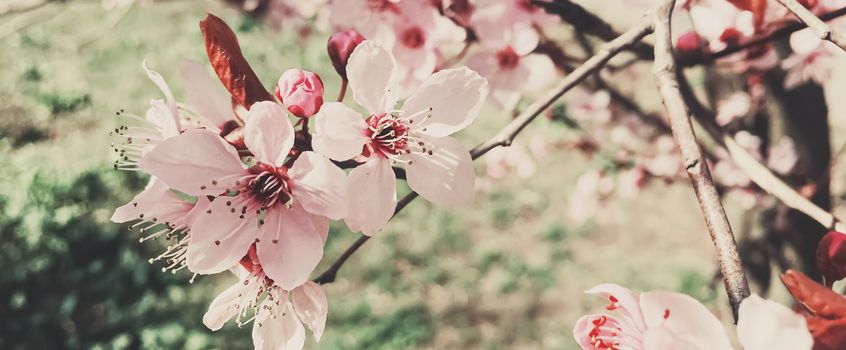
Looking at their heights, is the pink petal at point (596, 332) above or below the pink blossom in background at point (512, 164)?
above

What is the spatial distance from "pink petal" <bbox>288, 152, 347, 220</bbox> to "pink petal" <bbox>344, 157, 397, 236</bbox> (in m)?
0.02

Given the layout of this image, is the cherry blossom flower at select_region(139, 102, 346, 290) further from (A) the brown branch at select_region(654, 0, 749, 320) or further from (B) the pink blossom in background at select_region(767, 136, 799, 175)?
(B) the pink blossom in background at select_region(767, 136, 799, 175)

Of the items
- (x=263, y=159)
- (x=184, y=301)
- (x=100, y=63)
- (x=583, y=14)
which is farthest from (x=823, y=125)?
(x=100, y=63)

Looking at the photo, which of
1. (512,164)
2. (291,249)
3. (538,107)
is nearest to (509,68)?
(538,107)

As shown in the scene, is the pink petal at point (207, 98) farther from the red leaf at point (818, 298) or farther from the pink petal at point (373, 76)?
the red leaf at point (818, 298)

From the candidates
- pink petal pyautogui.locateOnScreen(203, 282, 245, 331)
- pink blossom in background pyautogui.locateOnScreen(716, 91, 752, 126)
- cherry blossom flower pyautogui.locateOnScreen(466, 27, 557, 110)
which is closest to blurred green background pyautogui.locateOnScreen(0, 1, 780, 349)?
pink blossom in background pyautogui.locateOnScreen(716, 91, 752, 126)

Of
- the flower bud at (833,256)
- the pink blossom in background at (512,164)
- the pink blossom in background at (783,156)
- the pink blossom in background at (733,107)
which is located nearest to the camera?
the flower bud at (833,256)

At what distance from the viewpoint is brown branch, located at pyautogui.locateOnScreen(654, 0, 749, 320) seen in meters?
0.65

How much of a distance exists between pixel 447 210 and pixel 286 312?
9.44 feet

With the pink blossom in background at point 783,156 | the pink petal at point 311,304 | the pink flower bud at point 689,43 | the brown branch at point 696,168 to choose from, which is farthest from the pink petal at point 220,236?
the pink blossom in background at point 783,156

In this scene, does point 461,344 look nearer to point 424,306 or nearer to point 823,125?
point 424,306

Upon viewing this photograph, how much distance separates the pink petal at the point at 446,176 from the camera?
927 millimetres

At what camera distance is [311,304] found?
3.15ft

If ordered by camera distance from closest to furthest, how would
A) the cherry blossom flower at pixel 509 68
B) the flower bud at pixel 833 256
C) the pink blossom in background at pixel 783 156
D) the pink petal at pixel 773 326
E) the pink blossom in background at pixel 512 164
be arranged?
1. the pink petal at pixel 773 326
2. the flower bud at pixel 833 256
3. the cherry blossom flower at pixel 509 68
4. the pink blossom in background at pixel 783 156
5. the pink blossom in background at pixel 512 164
